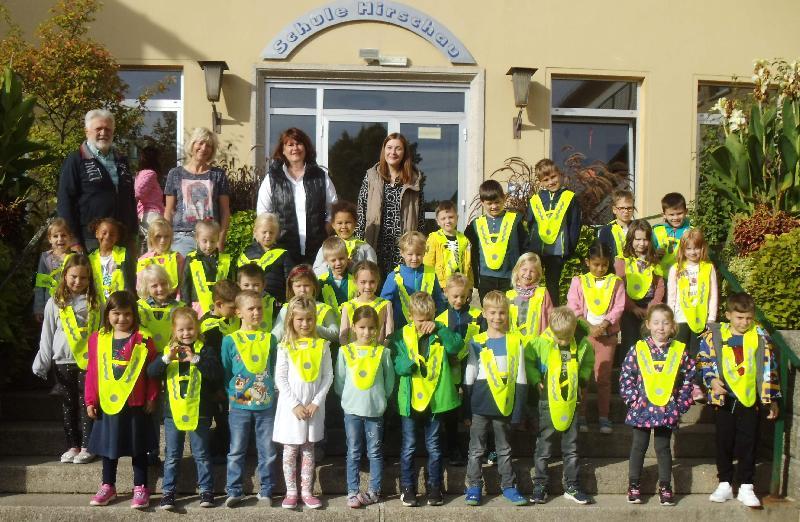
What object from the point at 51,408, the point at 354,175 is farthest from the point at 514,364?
the point at 354,175

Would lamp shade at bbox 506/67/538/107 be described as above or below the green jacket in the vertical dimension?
above

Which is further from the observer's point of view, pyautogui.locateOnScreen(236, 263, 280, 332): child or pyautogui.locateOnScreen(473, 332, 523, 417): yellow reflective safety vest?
pyautogui.locateOnScreen(236, 263, 280, 332): child

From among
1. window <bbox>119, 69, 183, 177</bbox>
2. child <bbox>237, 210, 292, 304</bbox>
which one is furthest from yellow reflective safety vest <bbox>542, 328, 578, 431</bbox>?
window <bbox>119, 69, 183, 177</bbox>

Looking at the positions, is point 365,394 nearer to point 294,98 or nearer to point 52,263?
point 52,263

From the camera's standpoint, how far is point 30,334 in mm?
6551

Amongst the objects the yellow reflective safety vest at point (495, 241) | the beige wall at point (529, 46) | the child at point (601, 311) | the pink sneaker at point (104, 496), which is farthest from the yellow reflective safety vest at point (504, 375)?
the beige wall at point (529, 46)

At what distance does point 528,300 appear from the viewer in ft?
19.4

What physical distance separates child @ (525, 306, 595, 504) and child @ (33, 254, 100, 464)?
2.98m

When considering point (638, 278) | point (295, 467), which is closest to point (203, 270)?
point (295, 467)

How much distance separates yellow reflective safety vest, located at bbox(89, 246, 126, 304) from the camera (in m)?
5.81

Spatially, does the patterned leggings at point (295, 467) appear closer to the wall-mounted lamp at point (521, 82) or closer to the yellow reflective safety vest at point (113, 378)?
the yellow reflective safety vest at point (113, 378)

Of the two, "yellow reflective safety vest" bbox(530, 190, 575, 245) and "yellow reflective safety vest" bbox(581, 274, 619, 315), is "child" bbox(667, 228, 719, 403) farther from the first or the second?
"yellow reflective safety vest" bbox(530, 190, 575, 245)

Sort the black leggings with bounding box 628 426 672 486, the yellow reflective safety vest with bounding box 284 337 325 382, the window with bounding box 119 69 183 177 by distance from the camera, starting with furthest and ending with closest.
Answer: the window with bounding box 119 69 183 177, the black leggings with bounding box 628 426 672 486, the yellow reflective safety vest with bounding box 284 337 325 382

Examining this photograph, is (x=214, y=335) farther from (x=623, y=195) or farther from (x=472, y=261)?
(x=623, y=195)
